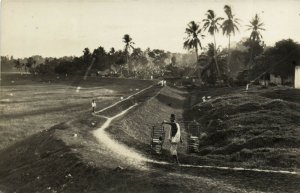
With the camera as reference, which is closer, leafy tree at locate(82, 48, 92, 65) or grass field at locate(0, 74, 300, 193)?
grass field at locate(0, 74, 300, 193)

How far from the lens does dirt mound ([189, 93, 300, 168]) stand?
2028cm

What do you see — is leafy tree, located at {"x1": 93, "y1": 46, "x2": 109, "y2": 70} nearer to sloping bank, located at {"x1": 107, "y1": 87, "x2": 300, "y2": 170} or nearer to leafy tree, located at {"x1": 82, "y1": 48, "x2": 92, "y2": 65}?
leafy tree, located at {"x1": 82, "y1": 48, "x2": 92, "y2": 65}

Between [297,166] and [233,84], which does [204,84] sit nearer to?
[233,84]

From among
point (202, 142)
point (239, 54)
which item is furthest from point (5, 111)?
point (239, 54)

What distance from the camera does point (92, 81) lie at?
9862 cm

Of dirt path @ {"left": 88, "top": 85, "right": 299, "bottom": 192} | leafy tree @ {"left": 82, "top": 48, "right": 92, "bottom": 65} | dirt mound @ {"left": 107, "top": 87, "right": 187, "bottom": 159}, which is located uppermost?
leafy tree @ {"left": 82, "top": 48, "right": 92, "bottom": 65}

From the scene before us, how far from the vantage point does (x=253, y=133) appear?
28.2 meters

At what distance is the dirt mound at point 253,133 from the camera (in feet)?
66.5

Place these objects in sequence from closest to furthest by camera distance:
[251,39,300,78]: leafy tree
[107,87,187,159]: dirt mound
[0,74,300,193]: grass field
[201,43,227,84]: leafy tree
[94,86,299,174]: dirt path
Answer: [0,74,300,193]: grass field < [94,86,299,174]: dirt path < [107,87,187,159]: dirt mound < [251,39,300,78]: leafy tree < [201,43,227,84]: leafy tree

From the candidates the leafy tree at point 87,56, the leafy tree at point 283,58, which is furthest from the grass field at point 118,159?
the leafy tree at point 87,56

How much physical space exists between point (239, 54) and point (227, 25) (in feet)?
91.6

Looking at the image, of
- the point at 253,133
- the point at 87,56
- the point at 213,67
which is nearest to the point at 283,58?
the point at 213,67

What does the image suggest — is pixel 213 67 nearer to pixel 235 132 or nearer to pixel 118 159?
pixel 235 132

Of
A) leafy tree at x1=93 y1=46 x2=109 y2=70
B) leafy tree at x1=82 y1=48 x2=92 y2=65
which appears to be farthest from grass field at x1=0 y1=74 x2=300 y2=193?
leafy tree at x1=93 y1=46 x2=109 y2=70
